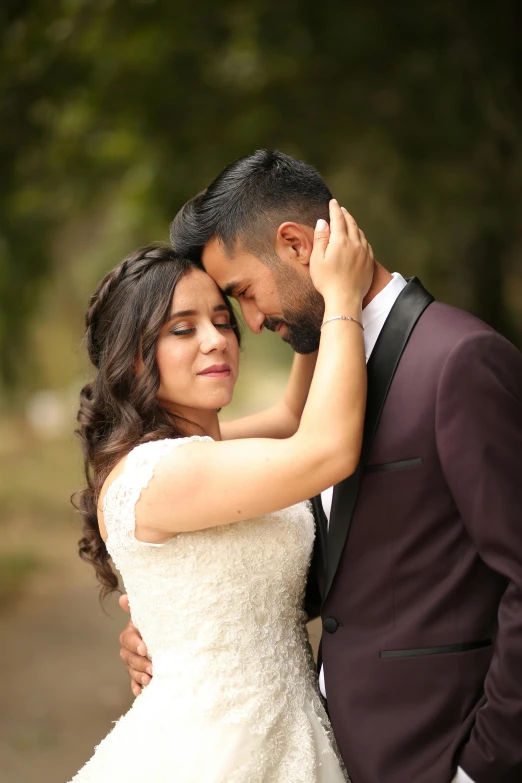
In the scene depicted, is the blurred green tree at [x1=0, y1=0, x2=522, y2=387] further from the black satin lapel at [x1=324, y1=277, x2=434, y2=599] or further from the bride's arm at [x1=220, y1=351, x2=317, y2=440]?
the black satin lapel at [x1=324, y1=277, x2=434, y2=599]

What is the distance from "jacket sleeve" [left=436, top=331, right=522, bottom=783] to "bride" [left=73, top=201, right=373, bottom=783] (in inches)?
8.8

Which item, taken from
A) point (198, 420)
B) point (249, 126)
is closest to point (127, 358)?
point (198, 420)

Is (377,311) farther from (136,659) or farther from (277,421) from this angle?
(136,659)

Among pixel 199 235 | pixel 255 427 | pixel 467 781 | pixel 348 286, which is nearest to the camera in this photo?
pixel 467 781

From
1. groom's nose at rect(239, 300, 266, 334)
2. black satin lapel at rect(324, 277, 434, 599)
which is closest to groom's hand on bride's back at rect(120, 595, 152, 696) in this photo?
black satin lapel at rect(324, 277, 434, 599)

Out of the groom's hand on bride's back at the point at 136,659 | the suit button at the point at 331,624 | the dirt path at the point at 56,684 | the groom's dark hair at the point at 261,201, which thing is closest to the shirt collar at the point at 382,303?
the groom's dark hair at the point at 261,201

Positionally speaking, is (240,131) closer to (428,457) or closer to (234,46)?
(234,46)

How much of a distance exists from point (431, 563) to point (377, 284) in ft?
2.25

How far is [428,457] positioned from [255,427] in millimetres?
1213

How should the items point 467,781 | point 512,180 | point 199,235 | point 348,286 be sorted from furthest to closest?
1. point 512,180
2. point 199,235
3. point 348,286
4. point 467,781

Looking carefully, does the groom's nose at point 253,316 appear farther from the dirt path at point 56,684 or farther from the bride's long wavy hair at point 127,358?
the dirt path at point 56,684

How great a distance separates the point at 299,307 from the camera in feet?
7.39

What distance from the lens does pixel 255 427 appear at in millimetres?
3084

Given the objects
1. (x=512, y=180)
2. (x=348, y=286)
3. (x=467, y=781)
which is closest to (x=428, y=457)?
(x=348, y=286)
